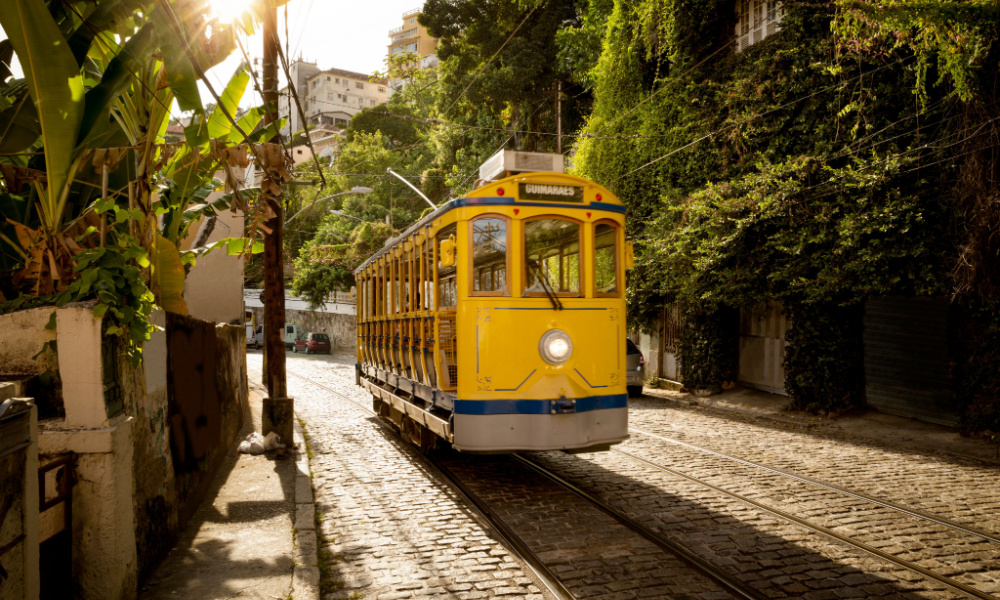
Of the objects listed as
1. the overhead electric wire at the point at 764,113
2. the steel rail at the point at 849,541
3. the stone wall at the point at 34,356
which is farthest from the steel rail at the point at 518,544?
the overhead electric wire at the point at 764,113

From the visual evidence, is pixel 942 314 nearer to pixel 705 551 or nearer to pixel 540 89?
pixel 705 551

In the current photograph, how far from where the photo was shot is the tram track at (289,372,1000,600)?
5266 millimetres

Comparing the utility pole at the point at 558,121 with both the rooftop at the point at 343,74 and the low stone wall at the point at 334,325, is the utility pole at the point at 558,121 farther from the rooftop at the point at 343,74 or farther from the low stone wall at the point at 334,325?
the rooftop at the point at 343,74

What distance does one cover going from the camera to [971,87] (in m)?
10.9

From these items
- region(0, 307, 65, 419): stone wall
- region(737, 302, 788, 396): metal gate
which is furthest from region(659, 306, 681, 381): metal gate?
region(0, 307, 65, 419): stone wall

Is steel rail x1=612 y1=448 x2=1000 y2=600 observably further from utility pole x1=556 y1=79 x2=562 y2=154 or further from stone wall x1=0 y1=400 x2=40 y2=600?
utility pole x1=556 y1=79 x2=562 y2=154

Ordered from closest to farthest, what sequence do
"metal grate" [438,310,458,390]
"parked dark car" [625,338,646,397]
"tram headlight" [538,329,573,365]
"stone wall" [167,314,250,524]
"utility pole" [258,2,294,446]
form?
"stone wall" [167,314,250,524] < "tram headlight" [538,329,573,365] < "metal grate" [438,310,458,390] < "utility pole" [258,2,294,446] < "parked dark car" [625,338,646,397]

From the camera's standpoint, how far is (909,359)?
13523 mm

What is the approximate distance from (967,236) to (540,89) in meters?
21.1

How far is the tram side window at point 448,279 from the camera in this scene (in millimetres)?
8305


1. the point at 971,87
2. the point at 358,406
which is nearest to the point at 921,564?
the point at 971,87

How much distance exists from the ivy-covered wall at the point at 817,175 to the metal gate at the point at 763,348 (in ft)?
1.67

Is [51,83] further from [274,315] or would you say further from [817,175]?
[817,175]

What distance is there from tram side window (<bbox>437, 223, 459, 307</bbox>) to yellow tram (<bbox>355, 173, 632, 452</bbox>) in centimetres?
1
